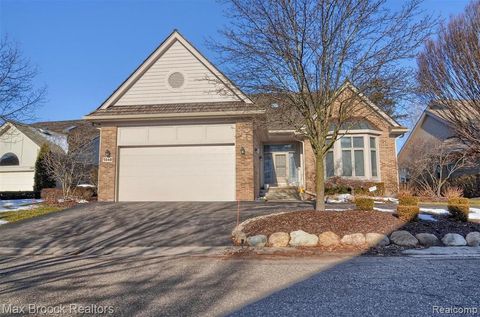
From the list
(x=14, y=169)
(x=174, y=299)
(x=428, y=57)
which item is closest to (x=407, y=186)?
(x=428, y=57)

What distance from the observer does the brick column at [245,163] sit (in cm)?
1472

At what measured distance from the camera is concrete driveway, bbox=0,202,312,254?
8.79 m

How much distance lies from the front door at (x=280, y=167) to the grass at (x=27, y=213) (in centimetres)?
1172

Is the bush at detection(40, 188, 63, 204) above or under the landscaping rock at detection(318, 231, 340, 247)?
above

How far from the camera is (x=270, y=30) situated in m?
9.04

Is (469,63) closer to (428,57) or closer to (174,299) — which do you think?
(428,57)

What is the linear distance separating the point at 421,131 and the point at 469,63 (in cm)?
1610

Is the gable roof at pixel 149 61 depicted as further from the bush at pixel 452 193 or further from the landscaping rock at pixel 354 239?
the bush at pixel 452 193

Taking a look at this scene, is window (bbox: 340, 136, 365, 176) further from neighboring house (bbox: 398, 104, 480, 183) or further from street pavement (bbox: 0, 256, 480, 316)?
street pavement (bbox: 0, 256, 480, 316)

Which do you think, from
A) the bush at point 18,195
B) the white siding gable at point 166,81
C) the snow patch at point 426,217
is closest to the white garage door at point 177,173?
the white siding gable at point 166,81

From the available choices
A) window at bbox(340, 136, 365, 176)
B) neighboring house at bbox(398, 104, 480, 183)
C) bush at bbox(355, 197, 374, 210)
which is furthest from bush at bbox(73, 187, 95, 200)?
neighboring house at bbox(398, 104, 480, 183)

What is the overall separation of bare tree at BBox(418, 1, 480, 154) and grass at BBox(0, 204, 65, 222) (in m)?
15.2

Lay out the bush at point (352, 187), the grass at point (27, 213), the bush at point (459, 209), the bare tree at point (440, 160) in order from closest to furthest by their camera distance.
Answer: the bush at point (459, 209), the grass at point (27, 213), the bush at point (352, 187), the bare tree at point (440, 160)

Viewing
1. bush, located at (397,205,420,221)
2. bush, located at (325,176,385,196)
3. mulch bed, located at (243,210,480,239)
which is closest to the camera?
mulch bed, located at (243,210,480,239)
